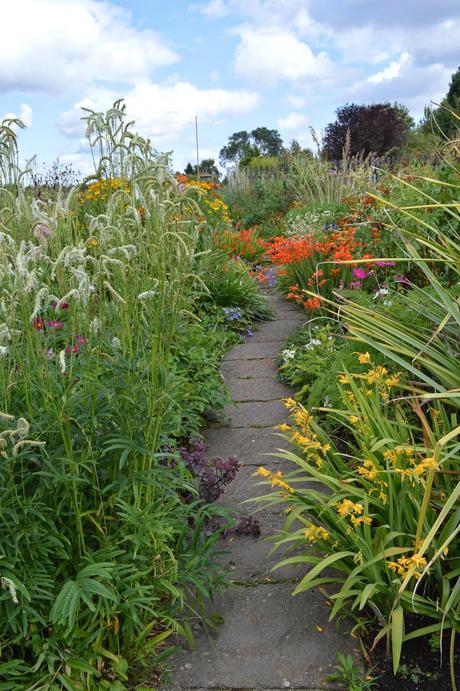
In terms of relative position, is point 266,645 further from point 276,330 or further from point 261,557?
point 276,330

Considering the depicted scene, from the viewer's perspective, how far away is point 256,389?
14.9 ft

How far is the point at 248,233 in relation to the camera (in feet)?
29.4

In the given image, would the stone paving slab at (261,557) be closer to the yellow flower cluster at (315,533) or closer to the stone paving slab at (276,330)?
the yellow flower cluster at (315,533)

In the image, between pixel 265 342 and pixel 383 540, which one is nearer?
pixel 383 540

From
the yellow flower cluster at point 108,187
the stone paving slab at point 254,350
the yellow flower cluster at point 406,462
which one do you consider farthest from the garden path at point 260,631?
the stone paving slab at point 254,350

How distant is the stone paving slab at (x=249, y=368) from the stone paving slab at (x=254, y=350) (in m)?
0.08

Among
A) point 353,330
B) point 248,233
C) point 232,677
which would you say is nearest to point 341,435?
point 353,330

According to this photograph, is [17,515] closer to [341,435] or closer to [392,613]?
[392,613]

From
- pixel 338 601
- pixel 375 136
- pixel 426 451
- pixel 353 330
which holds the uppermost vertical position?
pixel 375 136

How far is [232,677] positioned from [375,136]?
Answer: 20492 millimetres

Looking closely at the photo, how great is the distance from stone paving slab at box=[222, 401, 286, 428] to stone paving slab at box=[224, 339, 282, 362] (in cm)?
88

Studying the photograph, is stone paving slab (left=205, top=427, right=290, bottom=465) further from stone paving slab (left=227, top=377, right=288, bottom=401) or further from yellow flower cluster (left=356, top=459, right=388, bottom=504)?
yellow flower cluster (left=356, top=459, right=388, bottom=504)

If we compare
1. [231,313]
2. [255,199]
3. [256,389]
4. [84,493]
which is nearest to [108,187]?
[84,493]

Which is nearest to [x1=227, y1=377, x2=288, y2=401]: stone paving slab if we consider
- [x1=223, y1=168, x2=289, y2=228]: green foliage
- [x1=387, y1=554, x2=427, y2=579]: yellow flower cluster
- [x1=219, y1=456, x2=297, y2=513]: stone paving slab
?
[x1=219, y1=456, x2=297, y2=513]: stone paving slab
